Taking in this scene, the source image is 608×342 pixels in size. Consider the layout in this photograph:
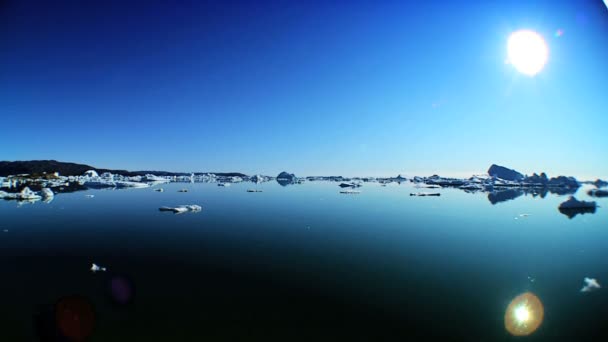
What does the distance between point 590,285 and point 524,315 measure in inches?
121

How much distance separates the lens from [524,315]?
219 inches

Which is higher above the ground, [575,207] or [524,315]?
[575,207]

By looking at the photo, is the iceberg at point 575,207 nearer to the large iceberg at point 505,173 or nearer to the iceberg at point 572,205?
the iceberg at point 572,205

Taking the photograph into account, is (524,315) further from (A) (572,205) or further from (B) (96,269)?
(A) (572,205)

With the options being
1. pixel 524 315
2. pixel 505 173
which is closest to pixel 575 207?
pixel 524 315

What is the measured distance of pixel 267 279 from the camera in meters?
Answer: 6.96

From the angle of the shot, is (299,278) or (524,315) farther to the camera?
(299,278)

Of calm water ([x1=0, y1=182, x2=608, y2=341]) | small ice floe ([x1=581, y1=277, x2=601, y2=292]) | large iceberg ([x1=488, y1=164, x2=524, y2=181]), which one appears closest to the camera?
calm water ([x1=0, y1=182, x2=608, y2=341])

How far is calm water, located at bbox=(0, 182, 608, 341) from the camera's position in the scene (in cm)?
487

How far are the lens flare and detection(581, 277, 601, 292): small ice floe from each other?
1.58 m

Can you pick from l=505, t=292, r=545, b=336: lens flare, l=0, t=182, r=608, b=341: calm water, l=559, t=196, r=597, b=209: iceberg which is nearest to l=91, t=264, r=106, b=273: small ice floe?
l=0, t=182, r=608, b=341: calm water

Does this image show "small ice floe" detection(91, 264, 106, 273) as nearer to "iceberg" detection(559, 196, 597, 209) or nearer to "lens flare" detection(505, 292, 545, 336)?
"lens flare" detection(505, 292, 545, 336)

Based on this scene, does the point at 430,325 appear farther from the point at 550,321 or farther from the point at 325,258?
the point at 325,258

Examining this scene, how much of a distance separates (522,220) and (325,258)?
15.2 meters
